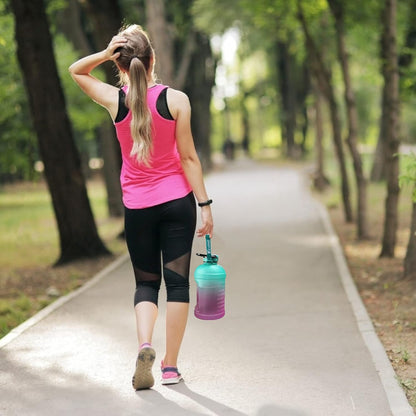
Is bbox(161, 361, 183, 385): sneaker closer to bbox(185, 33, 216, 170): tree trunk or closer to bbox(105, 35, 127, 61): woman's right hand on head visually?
bbox(105, 35, 127, 61): woman's right hand on head

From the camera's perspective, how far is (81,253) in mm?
11750

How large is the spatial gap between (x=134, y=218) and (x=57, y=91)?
6.99m

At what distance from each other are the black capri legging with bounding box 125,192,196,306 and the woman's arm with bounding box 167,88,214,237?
0.08 metres

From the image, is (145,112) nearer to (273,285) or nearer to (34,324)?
(34,324)

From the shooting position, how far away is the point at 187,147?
15.3 ft

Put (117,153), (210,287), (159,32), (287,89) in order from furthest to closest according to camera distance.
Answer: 1. (287,89)
2. (159,32)
3. (117,153)
4. (210,287)

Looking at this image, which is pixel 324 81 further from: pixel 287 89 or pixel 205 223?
pixel 287 89

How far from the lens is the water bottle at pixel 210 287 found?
15.7 feet

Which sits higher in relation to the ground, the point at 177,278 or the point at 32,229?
the point at 177,278

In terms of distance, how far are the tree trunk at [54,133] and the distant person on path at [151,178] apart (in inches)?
261

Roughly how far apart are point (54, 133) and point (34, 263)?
3001 mm

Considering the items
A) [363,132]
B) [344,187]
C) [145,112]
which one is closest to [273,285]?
[145,112]

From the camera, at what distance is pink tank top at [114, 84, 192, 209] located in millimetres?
4547

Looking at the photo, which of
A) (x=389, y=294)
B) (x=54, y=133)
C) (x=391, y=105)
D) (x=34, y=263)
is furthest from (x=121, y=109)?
(x=34, y=263)
